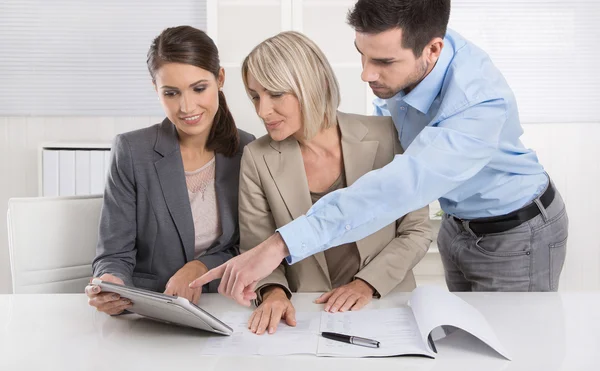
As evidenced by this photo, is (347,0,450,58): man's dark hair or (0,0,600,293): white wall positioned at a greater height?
(347,0,450,58): man's dark hair

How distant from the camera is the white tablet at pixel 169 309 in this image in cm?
125

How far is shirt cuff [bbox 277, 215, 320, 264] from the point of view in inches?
56.2

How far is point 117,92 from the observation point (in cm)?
407

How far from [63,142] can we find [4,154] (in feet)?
1.40

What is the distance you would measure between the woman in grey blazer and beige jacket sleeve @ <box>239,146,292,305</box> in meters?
0.20

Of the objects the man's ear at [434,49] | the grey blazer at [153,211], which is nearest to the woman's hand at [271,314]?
the grey blazer at [153,211]

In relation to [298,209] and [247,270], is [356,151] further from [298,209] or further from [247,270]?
[247,270]

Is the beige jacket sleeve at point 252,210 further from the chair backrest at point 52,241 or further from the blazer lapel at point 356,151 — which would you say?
the chair backrest at point 52,241

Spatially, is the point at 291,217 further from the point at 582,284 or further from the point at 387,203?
the point at 582,284

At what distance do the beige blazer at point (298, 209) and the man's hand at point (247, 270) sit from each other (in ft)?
0.99

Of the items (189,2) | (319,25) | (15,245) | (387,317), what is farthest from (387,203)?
(189,2)

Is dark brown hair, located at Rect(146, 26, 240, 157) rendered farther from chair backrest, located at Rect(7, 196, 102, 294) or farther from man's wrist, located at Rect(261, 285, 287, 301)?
man's wrist, located at Rect(261, 285, 287, 301)

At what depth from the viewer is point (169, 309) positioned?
1.29 m

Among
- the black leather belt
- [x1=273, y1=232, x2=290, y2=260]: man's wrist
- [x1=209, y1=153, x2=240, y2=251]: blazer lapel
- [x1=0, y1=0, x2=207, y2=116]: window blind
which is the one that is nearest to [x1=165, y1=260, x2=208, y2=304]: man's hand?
[x1=209, y1=153, x2=240, y2=251]: blazer lapel
